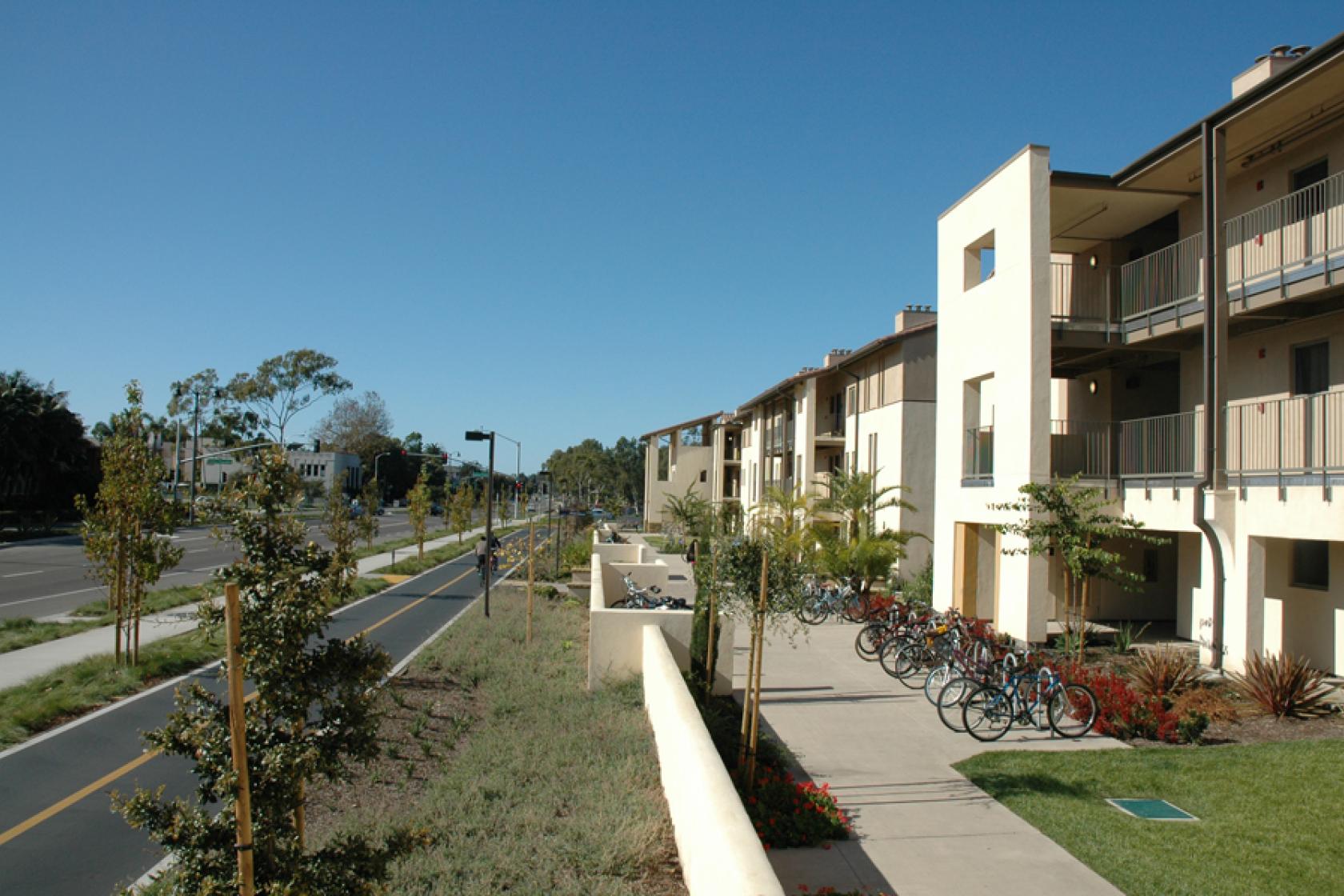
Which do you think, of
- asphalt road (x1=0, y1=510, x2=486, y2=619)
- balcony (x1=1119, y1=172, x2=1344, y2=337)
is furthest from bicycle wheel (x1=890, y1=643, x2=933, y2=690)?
asphalt road (x1=0, y1=510, x2=486, y2=619)

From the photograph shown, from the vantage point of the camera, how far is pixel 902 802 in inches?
346

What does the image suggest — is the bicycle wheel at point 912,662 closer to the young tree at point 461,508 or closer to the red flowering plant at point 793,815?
the red flowering plant at point 793,815

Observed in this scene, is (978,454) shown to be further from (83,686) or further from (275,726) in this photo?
(275,726)

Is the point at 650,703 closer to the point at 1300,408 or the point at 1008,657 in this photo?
the point at 1008,657

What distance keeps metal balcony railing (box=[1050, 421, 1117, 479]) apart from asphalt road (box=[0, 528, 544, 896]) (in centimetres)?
1472

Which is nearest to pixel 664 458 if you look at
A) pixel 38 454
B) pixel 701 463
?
pixel 701 463

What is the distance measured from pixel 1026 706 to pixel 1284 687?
3252 millimetres

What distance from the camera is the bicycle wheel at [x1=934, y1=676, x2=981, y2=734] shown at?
1141cm

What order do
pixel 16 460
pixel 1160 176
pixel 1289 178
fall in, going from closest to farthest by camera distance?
1. pixel 1289 178
2. pixel 1160 176
3. pixel 16 460

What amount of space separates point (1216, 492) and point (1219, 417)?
1.18 m

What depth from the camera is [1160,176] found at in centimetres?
1578

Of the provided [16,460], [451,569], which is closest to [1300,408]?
[451,569]

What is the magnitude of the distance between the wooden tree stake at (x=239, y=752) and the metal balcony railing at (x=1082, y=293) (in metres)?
16.5

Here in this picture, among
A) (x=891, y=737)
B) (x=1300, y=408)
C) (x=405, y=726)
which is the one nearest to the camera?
(x=405, y=726)
